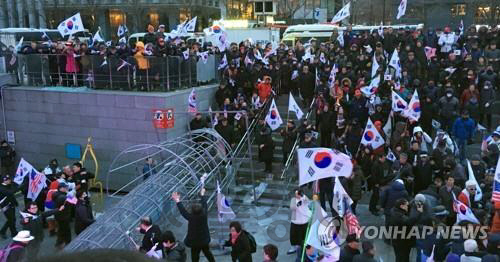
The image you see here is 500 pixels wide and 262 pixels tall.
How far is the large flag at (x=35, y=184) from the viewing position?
43.5 ft

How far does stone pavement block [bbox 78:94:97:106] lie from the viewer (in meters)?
17.3

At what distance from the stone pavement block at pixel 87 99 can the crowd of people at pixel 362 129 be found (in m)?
1.34

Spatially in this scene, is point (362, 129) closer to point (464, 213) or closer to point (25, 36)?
point (464, 213)

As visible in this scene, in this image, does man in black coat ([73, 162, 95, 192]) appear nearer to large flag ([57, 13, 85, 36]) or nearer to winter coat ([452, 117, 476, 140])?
large flag ([57, 13, 85, 36])

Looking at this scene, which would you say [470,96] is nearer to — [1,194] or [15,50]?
[1,194]

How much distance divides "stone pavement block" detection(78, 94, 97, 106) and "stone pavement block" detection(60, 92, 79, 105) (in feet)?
0.33

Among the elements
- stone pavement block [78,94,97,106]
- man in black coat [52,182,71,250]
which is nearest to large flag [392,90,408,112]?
man in black coat [52,182,71,250]

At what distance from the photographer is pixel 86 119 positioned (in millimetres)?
17547

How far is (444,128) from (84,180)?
9.65 metres

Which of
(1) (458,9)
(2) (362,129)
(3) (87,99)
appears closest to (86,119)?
(3) (87,99)

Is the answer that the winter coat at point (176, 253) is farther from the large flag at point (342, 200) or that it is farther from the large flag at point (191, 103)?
the large flag at point (191, 103)

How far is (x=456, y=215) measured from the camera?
10.2 m

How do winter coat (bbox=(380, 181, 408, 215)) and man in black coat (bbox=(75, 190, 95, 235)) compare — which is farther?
man in black coat (bbox=(75, 190, 95, 235))

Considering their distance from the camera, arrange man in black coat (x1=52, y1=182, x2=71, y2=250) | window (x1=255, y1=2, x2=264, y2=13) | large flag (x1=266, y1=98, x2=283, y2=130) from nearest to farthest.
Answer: man in black coat (x1=52, y1=182, x2=71, y2=250)
large flag (x1=266, y1=98, x2=283, y2=130)
window (x1=255, y1=2, x2=264, y2=13)
